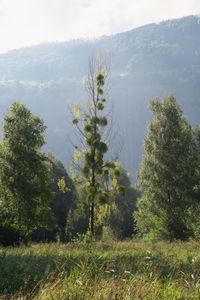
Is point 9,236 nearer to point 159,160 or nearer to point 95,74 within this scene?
point 95,74

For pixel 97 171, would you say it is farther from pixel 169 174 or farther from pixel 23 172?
pixel 169 174

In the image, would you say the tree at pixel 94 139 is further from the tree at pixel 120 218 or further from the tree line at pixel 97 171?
the tree at pixel 120 218

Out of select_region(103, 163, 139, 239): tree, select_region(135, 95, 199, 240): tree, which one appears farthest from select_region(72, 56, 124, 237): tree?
select_region(103, 163, 139, 239): tree

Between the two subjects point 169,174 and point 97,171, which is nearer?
point 97,171

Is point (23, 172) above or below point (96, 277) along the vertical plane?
above

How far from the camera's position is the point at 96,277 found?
5.55 m

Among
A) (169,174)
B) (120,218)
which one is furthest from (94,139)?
(120,218)

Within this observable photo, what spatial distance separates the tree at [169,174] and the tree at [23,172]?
8853 mm

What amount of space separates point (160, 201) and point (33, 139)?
38.7ft

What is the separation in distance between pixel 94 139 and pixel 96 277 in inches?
409

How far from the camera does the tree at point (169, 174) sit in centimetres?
2156

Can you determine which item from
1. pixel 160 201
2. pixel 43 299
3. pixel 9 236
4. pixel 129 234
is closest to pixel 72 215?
pixel 129 234

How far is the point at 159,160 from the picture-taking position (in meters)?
22.2

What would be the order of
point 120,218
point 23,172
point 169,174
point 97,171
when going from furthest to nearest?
point 120,218
point 169,174
point 23,172
point 97,171
